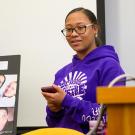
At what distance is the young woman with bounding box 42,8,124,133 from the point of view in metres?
1.03

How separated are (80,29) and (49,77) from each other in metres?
0.66

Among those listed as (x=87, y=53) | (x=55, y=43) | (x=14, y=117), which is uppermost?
(x=55, y=43)

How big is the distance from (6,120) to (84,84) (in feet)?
1.99

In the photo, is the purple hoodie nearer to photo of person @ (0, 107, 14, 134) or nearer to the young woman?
the young woman

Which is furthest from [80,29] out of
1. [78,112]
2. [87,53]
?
[78,112]

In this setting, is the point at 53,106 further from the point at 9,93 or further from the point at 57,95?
the point at 9,93

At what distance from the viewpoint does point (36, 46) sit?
1.86 meters

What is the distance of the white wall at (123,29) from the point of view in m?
1.70

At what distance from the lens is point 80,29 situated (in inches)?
47.0

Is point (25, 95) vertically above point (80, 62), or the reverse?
point (80, 62)

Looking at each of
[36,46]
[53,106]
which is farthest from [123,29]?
[53,106]

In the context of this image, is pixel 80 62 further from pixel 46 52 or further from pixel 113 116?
pixel 113 116

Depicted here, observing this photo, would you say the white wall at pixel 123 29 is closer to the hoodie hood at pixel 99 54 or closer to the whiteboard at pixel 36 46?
the whiteboard at pixel 36 46

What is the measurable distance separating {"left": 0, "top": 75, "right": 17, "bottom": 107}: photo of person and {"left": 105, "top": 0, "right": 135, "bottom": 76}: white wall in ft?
1.73
